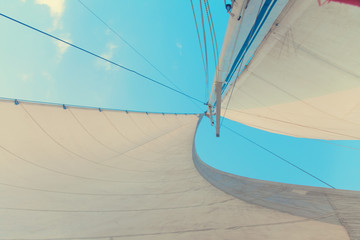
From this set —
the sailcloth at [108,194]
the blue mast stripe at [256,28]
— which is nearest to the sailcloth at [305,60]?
the blue mast stripe at [256,28]

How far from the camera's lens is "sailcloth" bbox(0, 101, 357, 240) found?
1725 mm

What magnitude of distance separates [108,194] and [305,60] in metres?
4.30

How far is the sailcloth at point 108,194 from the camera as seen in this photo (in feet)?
5.66

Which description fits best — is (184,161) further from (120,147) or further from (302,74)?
(302,74)

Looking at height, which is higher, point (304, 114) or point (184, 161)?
point (304, 114)

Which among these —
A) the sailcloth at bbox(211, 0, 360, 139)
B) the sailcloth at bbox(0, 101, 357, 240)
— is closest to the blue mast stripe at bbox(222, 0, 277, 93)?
the sailcloth at bbox(211, 0, 360, 139)

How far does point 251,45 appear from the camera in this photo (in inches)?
149

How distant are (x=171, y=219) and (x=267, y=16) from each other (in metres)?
3.35

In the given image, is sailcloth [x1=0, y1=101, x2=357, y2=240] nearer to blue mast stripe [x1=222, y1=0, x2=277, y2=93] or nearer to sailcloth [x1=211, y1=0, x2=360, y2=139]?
sailcloth [x1=211, y1=0, x2=360, y2=139]

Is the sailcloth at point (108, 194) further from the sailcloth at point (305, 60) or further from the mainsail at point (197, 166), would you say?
the sailcloth at point (305, 60)

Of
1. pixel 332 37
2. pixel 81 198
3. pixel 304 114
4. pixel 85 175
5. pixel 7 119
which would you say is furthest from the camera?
pixel 304 114

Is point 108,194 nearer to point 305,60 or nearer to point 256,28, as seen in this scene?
point 256,28

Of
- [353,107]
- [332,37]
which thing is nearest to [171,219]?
[332,37]

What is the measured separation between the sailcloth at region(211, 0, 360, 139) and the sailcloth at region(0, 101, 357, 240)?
7.57ft
